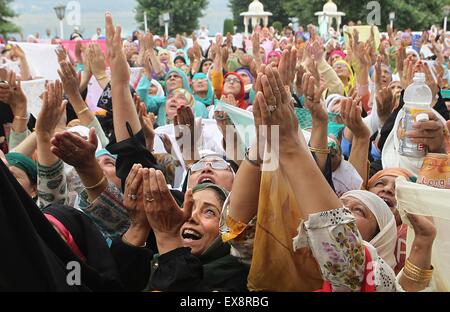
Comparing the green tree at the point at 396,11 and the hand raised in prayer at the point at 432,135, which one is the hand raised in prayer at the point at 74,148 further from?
the green tree at the point at 396,11

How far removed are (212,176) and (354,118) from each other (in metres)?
0.82

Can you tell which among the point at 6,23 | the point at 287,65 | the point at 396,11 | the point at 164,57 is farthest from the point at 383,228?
the point at 396,11

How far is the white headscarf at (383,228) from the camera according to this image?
2.30 m

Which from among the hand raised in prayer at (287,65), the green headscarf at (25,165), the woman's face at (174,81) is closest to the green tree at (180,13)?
the woman's face at (174,81)

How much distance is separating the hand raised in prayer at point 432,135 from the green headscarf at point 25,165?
1.89 meters

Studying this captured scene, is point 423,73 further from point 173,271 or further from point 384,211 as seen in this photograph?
point 173,271

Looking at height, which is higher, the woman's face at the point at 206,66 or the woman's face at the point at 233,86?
the woman's face at the point at 206,66

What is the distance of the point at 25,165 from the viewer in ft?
9.25

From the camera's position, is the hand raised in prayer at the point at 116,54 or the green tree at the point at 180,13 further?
the green tree at the point at 180,13

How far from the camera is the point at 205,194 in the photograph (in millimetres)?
2561

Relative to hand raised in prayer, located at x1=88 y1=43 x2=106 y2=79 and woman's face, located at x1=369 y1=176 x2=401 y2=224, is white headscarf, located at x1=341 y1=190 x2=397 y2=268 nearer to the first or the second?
woman's face, located at x1=369 y1=176 x2=401 y2=224

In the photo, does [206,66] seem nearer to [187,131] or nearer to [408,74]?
[408,74]
